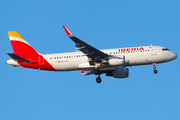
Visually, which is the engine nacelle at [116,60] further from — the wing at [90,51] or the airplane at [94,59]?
the wing at [90,51]

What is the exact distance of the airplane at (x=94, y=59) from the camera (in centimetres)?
4853

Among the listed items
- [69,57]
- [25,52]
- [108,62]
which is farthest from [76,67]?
[25,52]

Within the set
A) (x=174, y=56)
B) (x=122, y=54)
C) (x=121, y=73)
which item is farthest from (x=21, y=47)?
(x=174, y=56)

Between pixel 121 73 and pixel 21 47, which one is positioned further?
pixel 121 73

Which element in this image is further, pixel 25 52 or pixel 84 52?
pixel 25 52

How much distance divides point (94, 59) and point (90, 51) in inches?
82.4

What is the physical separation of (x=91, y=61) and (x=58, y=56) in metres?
6.19

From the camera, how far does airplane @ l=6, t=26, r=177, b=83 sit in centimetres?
4853

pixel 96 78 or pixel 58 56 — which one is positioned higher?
pixel 58 56

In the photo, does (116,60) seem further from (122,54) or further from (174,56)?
(174,56)

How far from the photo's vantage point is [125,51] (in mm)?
49969

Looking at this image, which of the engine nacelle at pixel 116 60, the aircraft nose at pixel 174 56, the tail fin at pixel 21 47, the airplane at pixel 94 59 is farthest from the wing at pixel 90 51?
the aircraft nose at pixel 174 56

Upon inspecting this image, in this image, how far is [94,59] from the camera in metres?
49.1

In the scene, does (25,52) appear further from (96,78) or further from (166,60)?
(166,60)
